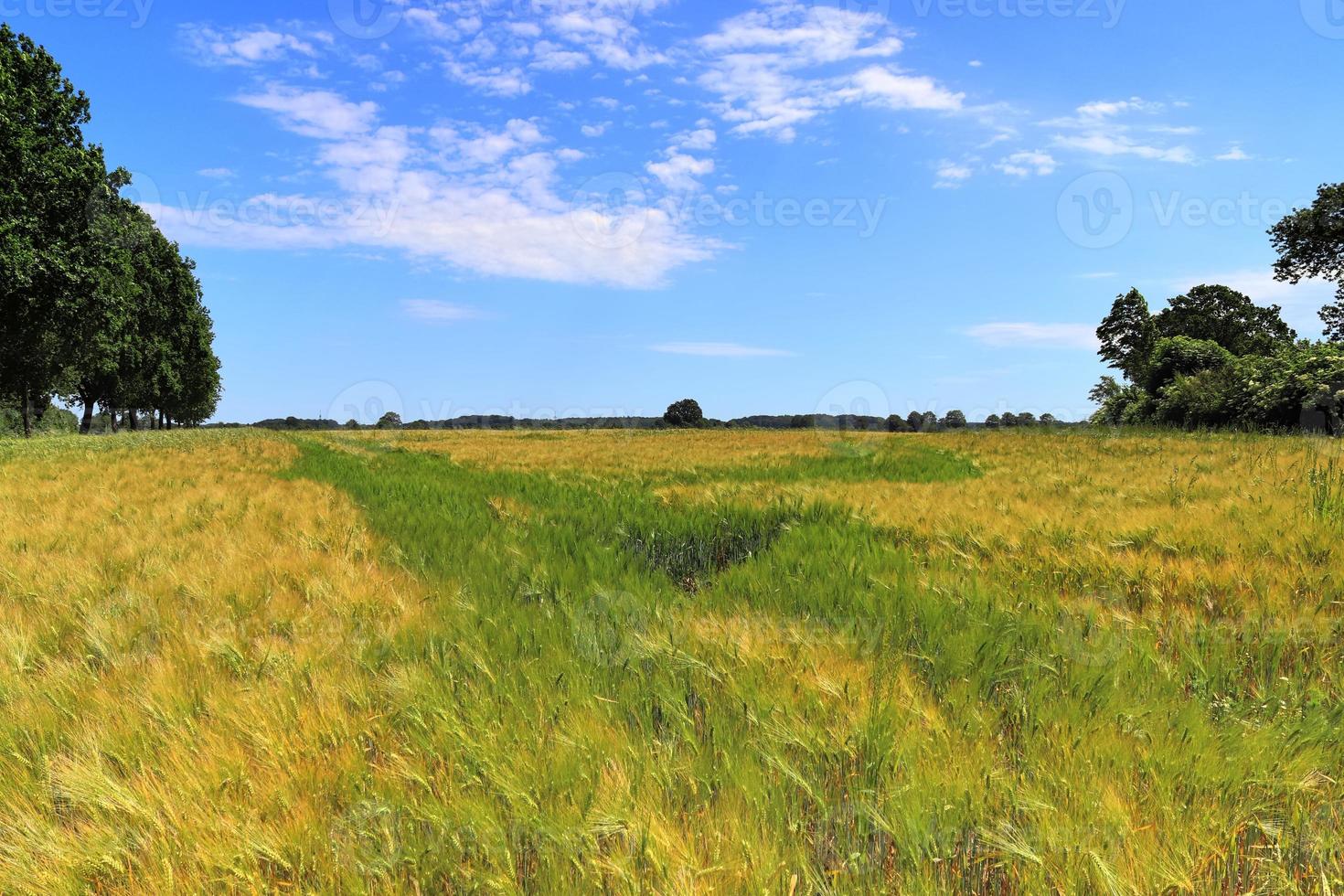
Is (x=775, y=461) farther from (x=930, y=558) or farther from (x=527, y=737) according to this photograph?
(x=527, y=737)

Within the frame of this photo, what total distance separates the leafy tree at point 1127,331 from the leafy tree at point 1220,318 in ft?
5.94

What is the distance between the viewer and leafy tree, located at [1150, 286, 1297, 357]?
6538 centimetres

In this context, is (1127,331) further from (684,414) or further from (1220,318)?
(684,414)

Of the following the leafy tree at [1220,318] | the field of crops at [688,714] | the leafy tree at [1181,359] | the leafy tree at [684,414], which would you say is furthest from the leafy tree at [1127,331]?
the field of crops at [688,714]

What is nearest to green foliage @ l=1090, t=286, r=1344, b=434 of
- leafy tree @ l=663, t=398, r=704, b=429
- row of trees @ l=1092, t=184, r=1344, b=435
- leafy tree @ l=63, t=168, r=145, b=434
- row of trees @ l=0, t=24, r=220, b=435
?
row of trees @ l=1092, t=184, r=1344, b=435

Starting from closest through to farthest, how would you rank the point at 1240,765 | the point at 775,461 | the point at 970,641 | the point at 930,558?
the point at 1240,765 → the point at 970,641 → the point at 930,558 → the point at 775,461

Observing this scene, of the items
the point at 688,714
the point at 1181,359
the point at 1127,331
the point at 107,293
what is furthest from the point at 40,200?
the point at 1127,331

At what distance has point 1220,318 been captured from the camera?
66.2 metres

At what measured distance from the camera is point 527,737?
240cm

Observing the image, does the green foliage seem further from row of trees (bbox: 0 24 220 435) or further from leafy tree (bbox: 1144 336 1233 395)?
row of trees (bbox: 0 24 220 435)

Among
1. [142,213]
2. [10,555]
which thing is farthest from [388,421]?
[10,555]

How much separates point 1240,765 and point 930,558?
3201 mm

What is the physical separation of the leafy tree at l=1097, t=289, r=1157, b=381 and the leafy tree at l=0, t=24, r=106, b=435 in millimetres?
81325

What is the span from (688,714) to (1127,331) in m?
82.8
